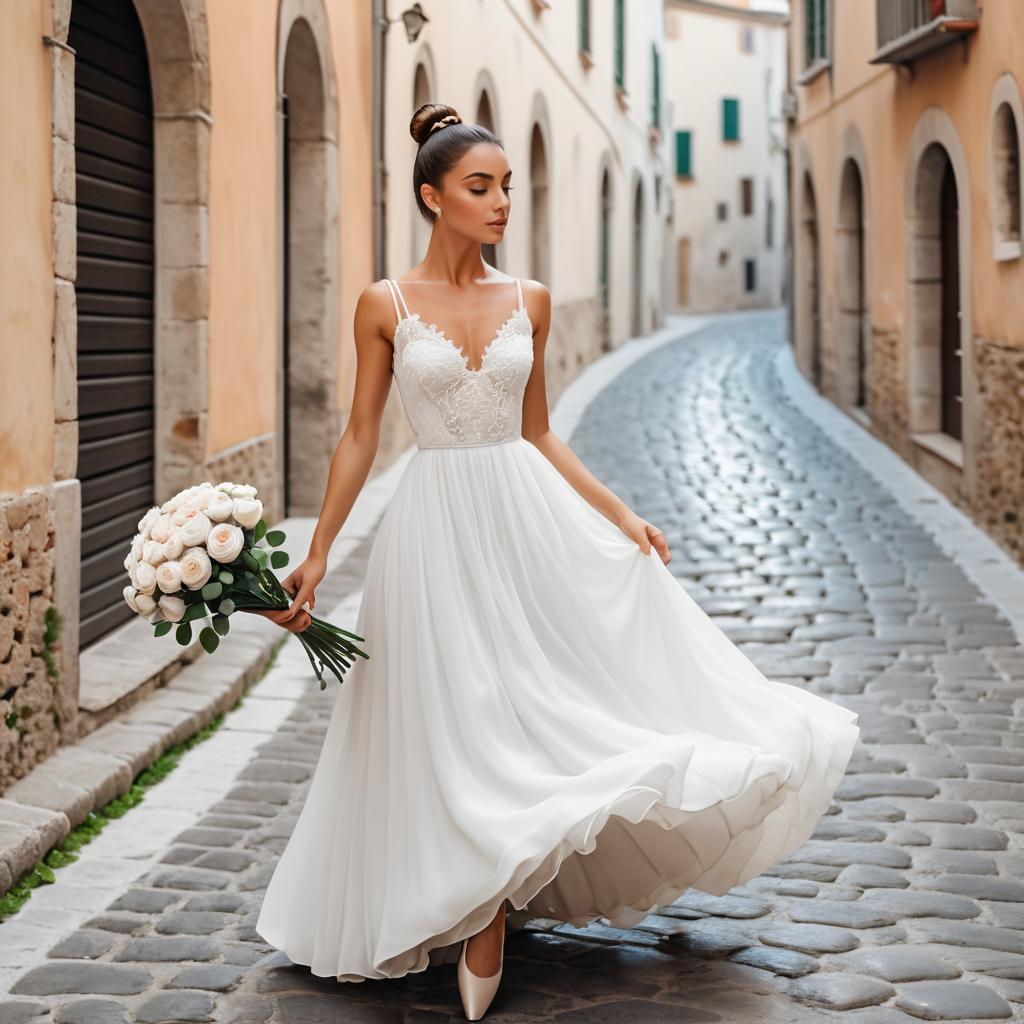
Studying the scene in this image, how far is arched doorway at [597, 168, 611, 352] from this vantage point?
25016 millimetres

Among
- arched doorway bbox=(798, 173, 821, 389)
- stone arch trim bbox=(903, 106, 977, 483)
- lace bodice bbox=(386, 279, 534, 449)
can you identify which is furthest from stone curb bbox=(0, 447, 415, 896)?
arched doorway bbox=(798, 173, 821, 389)

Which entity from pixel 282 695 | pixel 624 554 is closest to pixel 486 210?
pixel 624 554

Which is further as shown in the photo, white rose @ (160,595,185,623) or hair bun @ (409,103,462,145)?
hair bun @ (409,103,462,145)

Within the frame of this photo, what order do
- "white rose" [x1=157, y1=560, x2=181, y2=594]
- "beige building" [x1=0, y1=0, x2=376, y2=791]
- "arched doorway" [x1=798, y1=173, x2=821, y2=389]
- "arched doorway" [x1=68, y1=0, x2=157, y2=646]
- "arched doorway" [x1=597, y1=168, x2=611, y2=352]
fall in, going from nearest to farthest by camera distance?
1. "white rose" [x1=157, y1=560, x2=181, y2=594]
2. "beige building" [x1=0, y1=0, x2=376, y2=791]
3. "arched doorway" [x1=68, y1=0, x2=157, y2=646]
4. "arched doorway" [x1=798, y1=173, x2=821, y2=389]
5. "arched doorway" [x1=597, y1=168, x2=611, y2=352]

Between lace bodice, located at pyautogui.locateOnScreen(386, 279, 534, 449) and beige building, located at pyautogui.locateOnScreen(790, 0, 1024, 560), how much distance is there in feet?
20.8

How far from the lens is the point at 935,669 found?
6.94m

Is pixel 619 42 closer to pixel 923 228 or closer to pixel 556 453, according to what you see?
pixel 923 228

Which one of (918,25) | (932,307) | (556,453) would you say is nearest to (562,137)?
(932,307)

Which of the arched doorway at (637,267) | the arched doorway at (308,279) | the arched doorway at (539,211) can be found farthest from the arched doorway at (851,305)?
the arched doorway at (637,267)

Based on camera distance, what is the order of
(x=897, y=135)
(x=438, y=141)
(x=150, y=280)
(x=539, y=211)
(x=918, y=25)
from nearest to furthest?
1. (x=438, y=141)
2. (x=150, y=280)
3. (x=918, y=25)
4. (x=897, y=135)
5. (x=539, y=211)

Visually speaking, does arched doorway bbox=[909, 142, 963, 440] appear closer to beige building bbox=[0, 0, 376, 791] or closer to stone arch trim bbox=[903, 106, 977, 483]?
stone arch trim bbox=[903, 106, 977, 483]

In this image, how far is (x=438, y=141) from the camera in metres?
3.56

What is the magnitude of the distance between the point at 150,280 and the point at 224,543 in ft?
14.8

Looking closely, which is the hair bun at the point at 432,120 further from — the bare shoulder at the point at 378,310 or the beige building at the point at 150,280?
the beige building at the point at 150,280
